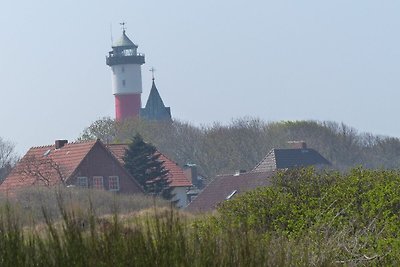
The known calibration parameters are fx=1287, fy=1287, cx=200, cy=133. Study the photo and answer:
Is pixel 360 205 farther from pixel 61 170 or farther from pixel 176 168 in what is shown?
pixel 176 168

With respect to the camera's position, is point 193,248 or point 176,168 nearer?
point 193,248

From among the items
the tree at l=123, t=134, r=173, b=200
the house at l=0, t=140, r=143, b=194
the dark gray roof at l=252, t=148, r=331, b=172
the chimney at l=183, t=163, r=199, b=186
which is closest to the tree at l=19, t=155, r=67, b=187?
the house at l=0, t=140, r=143, b=194

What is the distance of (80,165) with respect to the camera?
6106 centimetres

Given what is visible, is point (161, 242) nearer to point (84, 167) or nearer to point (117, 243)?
point (117, 243)

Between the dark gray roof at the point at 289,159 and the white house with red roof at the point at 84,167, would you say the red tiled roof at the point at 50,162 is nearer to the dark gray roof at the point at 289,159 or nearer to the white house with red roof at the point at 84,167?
the white house with red roof at the point at 84,167

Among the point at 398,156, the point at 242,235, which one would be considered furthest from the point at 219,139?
the point at 242,235

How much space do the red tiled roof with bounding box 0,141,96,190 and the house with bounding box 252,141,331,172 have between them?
1049 cm

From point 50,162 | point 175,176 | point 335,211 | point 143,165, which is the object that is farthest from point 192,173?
point 335,211

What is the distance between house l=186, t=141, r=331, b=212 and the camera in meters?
58.2

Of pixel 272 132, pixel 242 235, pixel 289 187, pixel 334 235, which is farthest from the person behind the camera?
pixel 272 132

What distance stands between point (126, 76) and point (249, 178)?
56.8 metres

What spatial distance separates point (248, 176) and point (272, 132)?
84.0 feet

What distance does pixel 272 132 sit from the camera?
87438 mm

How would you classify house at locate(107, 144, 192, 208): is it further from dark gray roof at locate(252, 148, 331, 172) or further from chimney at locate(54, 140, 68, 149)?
dark gray roof at locate(252, 148, 331, 172)
